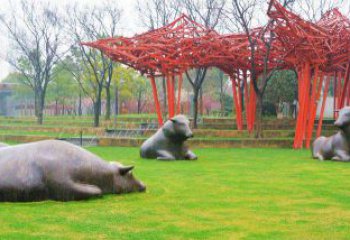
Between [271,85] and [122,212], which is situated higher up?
[271,85]

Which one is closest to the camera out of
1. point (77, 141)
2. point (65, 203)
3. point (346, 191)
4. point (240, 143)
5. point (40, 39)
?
point (65, 203)

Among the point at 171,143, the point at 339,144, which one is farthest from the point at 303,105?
the point at 171,143

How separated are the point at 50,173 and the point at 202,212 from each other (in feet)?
6.95

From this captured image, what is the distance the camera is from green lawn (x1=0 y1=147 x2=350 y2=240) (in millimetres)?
6332

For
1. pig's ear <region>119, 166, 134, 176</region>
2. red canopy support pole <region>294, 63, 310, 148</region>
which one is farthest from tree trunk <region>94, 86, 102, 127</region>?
pig's ear <region>119, 166, 134, 176</region>

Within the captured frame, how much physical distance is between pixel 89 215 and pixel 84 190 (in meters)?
Result: 1.02

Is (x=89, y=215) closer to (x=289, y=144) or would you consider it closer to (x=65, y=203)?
(x=65, y=203)

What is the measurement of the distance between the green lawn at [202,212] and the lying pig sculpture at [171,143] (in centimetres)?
434

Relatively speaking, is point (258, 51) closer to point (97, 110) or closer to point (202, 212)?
point (97, 110)

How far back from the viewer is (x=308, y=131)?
24906mm

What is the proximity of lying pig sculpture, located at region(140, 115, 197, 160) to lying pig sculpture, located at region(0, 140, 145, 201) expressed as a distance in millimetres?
7666

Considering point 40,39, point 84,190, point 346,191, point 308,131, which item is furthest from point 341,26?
point 40,39

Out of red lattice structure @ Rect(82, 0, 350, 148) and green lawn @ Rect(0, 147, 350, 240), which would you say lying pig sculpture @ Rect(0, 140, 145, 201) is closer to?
green lawn @ Rect(0, 147, 350, 240)

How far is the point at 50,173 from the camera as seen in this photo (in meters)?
7.99
